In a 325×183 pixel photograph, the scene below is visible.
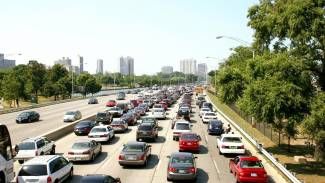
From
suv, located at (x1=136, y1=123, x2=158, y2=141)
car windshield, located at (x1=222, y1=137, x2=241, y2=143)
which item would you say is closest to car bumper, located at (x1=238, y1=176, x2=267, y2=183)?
car windshield, located at (x1=222, y1=137, x2=241, y2=143)

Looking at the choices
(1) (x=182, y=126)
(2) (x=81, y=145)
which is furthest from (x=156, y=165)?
(1) (x=182, y=126)

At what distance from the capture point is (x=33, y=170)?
2066cm

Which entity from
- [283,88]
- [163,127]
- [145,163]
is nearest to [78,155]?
[145,163]

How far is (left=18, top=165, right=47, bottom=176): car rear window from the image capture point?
2053 cm

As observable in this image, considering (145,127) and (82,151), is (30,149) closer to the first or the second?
(82,151)

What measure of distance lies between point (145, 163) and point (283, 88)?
10.2 m

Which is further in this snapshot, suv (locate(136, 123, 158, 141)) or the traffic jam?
suv (locate(136, 123, 158, 141))

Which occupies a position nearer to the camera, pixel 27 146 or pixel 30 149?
pixel 30 149

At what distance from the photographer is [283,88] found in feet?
104

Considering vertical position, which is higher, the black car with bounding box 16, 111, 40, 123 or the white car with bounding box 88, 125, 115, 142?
the white car with bounding box 88, 125, 115, 142

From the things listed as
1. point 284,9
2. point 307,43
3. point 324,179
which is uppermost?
point 284,9

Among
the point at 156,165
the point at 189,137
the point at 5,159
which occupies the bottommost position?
the point at 156,165

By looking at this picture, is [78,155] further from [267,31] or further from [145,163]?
[267,31]

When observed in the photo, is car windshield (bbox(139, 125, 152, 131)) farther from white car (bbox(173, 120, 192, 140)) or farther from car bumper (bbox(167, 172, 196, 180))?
car bumper (bbox(167, 172, 196, 180))
